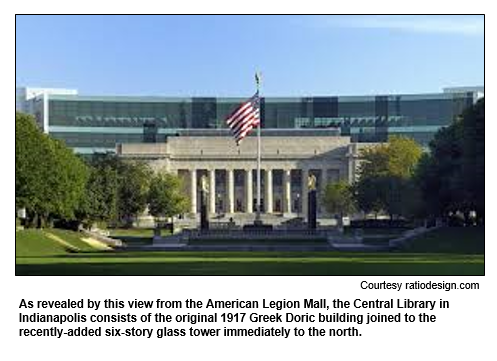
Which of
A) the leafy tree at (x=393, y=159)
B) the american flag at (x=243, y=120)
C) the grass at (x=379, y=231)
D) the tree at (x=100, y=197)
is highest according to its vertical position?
the american flag at (x=243, y=120)

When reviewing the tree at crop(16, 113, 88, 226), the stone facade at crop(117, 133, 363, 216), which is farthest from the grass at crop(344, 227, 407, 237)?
the stone facade at crop(117, 133, 363, 216)

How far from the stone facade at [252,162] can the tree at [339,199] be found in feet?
72.2

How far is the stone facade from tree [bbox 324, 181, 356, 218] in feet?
72.2

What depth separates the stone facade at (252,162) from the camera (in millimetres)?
123500

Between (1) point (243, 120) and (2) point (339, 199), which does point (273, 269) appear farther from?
(2) point (339, 199)

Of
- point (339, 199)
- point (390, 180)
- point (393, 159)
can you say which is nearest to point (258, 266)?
point (390, 180)

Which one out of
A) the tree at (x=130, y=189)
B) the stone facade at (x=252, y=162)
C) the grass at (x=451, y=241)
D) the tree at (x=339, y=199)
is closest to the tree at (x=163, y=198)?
the tree at (x=130, y=189)

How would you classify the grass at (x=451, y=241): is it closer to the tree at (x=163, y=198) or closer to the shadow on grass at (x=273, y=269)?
the shadow on grass at (x=273, y=269)

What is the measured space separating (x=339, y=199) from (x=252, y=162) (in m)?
29.2

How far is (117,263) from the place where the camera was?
104ft

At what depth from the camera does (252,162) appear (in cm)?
12431

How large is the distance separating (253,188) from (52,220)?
6715cm
